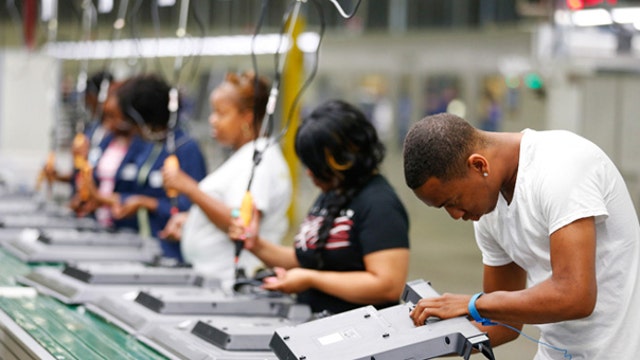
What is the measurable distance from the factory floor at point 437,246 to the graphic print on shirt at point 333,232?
9.20 ft

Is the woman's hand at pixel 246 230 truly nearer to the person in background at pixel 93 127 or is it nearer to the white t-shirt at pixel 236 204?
the white t-shirt at pixel 236 204

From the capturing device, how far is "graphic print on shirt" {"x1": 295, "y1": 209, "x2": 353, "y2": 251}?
8.85 ft

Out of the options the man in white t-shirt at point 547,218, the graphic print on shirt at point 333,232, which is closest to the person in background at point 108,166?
the graphic print on shirt at point 333,232

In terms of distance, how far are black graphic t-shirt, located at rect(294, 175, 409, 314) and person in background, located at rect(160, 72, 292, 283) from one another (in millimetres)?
506

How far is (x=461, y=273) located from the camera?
8.47 metres

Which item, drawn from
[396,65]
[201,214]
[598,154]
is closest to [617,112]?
[396,65]

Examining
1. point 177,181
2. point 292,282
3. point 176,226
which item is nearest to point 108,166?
point 176,226

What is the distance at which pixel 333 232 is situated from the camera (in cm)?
272

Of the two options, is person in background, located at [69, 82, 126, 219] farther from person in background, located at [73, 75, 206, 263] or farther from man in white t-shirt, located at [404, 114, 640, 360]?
man in white t-shirt, located at [404, 114, 640, 360]

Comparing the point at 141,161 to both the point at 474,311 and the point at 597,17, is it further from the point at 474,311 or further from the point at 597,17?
the point at 597,17

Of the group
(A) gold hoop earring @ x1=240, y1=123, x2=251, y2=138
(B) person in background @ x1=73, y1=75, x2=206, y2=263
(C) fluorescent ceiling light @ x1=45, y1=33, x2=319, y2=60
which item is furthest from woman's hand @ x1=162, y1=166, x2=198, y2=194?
(C) fluorescent ceiling light @ x1=45, y1=33, x2=319, y2=60

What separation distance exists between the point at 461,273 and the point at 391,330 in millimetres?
6551

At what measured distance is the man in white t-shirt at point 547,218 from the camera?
183 cm

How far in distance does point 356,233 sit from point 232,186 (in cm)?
84
